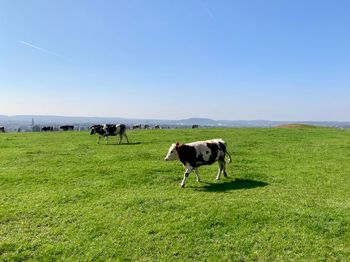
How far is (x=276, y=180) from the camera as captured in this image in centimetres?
1480

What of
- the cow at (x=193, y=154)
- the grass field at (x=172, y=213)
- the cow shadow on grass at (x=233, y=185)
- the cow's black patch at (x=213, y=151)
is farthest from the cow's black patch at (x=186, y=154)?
the cow shadow on grass at (x=233, y=185)

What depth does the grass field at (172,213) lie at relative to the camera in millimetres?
8562

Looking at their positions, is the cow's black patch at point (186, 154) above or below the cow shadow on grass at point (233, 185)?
above

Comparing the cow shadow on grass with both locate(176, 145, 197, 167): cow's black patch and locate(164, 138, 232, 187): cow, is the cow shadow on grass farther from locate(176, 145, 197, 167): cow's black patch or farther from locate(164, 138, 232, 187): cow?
locate(176, 145, 197, 167): cow's black patch

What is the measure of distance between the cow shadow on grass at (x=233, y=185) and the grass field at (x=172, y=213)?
38 millimetres

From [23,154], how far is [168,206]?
1435cm

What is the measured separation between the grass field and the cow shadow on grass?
0.13 feet

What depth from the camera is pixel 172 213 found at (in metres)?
10.7

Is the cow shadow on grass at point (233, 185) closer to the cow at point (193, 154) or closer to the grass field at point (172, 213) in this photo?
the grass field at point (172, 213)

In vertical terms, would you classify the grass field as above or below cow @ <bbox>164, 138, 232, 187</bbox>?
below

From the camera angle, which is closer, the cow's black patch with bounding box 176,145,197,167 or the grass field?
the grass field

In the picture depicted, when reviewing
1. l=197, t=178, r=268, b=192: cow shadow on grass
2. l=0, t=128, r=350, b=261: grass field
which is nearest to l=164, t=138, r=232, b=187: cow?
l=0, t=128, r=350, b=261: grass field

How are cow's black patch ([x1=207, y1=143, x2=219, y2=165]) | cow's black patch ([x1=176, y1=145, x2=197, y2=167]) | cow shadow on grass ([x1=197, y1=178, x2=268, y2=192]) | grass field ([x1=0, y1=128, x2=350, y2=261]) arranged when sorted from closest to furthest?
grass field ([x1=0, y1=128, x2=350, y2=261]) → cow shadow on grass ([x1=197, y1=178, x2=268, y2=192]) → cow's black patch ([x1=176, y1=145, x2=197, y2=167]) → cow's black patch ([x1=207, y1=143, x2=219, y2=165])

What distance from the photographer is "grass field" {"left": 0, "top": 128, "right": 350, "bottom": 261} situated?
8.56 metres
